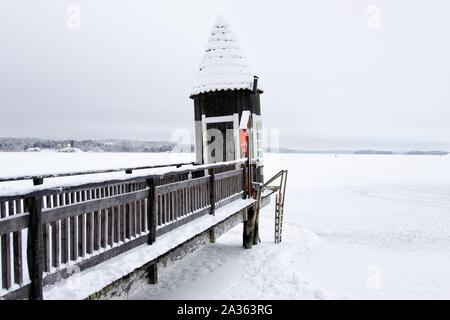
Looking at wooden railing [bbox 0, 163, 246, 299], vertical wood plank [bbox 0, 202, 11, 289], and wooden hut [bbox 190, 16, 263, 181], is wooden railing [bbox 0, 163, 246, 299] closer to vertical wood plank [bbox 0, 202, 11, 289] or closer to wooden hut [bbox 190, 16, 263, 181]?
vertical wood plank [bbox 0, 202, 11, 289]

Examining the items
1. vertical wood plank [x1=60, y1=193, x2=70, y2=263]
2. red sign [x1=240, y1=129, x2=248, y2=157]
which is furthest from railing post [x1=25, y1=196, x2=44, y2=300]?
red sign [x1=240, y1=129, x2=248, y2=157]

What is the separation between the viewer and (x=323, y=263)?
10500 millimetres

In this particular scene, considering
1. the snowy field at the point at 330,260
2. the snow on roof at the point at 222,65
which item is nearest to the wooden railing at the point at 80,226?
the snowy field at the point at 330,260

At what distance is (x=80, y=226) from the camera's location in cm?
399

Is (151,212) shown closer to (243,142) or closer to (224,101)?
(243,142)

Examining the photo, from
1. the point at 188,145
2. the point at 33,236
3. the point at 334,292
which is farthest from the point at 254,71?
the point at 33,236

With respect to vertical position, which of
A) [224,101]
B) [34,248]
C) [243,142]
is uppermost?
[224,101]

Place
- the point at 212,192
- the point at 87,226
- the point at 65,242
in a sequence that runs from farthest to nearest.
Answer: the point at 212,192 → the point at 87,226 → the point at 65,242

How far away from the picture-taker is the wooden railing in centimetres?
318

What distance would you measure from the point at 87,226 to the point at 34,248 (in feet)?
3.00

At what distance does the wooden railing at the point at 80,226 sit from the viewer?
3.18 m

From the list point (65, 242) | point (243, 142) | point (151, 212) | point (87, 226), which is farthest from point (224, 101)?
point (65, 242)
